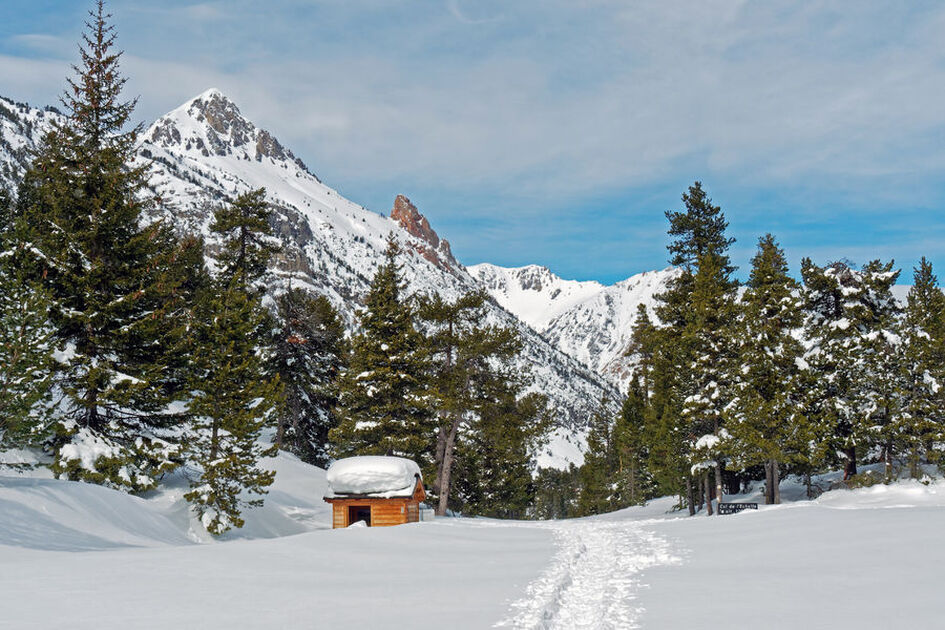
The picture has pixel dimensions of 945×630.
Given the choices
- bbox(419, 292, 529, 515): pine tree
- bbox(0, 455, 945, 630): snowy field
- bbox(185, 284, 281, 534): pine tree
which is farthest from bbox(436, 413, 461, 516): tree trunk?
bbox(0, 455, 945, 630): snowy field

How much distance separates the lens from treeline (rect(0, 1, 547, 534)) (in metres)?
21.4

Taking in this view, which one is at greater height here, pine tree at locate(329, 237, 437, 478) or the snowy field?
pine tree at locate(329, 237, 437, 478)

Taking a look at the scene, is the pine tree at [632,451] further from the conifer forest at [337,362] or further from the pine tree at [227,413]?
the pine tree at [227,413]

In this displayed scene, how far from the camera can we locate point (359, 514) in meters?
29.1

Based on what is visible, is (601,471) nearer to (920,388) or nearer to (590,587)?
(920,388)

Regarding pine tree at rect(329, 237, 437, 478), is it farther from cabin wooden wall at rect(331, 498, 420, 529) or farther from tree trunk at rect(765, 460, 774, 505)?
tree trunk at rect(765, 460, 774, 505)


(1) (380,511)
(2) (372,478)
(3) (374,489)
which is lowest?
(1) (380,511)

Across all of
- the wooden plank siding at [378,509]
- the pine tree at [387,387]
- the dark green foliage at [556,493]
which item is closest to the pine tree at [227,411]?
the wooden plank siding at [378,509]

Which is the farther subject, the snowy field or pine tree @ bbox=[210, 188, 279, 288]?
pine tree @ bbox=[210, 188, 279, 288]

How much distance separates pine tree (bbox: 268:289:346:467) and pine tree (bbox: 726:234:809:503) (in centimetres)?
2316

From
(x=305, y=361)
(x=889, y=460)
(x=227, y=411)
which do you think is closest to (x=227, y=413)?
(x=227, y=411)

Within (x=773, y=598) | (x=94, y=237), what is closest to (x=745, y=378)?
(x=773, y=598)

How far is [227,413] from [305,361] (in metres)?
18.7

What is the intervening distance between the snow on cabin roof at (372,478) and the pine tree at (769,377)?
51.5 feet
